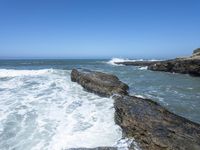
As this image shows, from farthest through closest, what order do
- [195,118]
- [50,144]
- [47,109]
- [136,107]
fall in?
[47,109]
[195,118]
[136,107]
[50,144]

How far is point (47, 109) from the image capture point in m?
11.0

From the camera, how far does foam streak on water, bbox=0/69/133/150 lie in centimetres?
729

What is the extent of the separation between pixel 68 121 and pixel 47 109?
209cm

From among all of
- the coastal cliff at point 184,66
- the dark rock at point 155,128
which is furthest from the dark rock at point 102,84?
the coastal cliff at point 184,66

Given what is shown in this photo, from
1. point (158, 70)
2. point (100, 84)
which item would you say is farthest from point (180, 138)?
point (158, 70)

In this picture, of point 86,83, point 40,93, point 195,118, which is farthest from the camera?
point 86,83

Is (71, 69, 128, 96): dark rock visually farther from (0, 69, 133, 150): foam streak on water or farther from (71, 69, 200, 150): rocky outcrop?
(71, 69, 200, 150): rocky outcrop

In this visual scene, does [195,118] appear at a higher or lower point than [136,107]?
lower

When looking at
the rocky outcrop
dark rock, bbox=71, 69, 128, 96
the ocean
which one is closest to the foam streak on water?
the ocean

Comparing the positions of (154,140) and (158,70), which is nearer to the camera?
(154,140)

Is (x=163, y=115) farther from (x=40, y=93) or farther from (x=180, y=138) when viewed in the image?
(x=40, y=93)

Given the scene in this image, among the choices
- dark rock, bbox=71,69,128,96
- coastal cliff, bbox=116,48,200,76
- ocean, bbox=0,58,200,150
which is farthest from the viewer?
coastal cliff, bbox=116,48,200,76

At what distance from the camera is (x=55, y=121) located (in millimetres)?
9336

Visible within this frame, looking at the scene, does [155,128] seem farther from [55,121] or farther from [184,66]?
[184,66]
